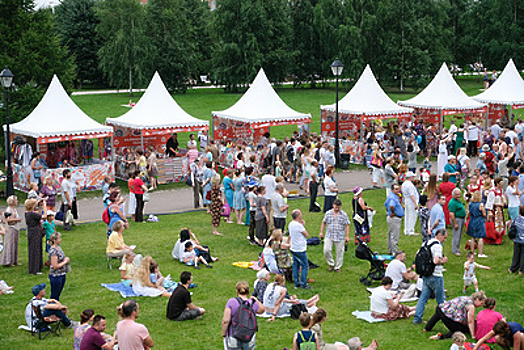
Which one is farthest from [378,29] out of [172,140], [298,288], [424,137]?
[298,288]

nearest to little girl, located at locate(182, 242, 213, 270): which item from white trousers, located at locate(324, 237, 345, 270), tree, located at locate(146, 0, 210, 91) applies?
white trousers, located at locate(324, 237, 345, 270)

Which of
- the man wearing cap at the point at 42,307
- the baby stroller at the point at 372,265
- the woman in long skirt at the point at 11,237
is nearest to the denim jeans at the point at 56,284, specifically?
the man wearing cap at the point at 42,307

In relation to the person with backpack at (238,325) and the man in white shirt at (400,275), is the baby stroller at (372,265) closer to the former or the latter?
the man in white shirt at (400,275)

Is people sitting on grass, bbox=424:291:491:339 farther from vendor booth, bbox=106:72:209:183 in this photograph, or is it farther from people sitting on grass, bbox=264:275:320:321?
vendor booth, bbox=106:72:209:183

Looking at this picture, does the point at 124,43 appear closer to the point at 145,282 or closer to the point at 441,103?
the point at 441,103

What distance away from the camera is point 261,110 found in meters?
28.9

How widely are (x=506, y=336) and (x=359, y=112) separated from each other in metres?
20.9

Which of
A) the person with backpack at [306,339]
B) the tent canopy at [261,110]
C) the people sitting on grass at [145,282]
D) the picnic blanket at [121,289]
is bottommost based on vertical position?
the picnic blanket at [121,289]

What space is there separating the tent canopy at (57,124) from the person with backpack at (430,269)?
Result: 15.7 metres

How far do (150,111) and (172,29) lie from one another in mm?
38926

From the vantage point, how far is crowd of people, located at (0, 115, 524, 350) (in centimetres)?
987

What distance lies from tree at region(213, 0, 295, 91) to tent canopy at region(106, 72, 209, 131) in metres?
33.7

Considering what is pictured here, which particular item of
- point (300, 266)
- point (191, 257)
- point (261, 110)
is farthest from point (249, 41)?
point (300, 266)

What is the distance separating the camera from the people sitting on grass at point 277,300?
39.6 feet
